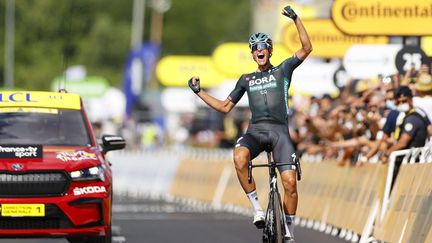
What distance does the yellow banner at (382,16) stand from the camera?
899 inches

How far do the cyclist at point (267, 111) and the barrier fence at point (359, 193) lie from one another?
1.44 meters

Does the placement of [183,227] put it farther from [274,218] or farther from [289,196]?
[274,218]

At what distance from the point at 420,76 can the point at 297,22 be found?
17.4ft

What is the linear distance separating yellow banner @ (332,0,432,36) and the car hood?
7403 mm

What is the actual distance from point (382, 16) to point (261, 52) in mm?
8421

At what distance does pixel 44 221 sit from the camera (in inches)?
626

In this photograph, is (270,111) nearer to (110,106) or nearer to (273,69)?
(273,69)

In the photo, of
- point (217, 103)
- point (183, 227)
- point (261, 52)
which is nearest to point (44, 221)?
point (217, 103)

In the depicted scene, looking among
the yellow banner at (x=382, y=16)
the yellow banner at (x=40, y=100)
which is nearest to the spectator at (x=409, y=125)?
the yellow banner at (x=40, y=100)

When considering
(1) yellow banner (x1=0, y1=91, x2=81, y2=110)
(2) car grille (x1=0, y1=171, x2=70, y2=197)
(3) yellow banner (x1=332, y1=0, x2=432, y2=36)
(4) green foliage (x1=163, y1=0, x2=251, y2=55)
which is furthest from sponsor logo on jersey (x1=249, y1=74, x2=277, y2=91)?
(4) green foliage (x1=163, y1=0, x2=251, y2=55)

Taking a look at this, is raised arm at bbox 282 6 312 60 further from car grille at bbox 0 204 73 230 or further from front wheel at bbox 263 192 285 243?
car grille at bbox 0 204 73 230

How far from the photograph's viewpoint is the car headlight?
16.1 m

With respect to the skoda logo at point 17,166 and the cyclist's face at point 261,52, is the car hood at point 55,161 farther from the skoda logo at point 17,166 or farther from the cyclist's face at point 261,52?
the cyclist's face at point 261,52

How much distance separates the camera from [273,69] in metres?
15.1
